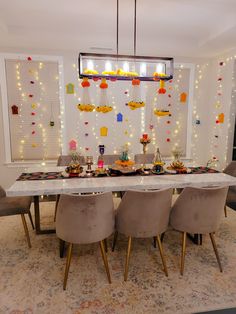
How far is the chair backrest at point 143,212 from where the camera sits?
1999mm

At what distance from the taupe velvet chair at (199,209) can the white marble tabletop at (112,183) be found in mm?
248

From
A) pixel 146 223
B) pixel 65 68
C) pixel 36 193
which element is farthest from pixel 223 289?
pixel 65 68

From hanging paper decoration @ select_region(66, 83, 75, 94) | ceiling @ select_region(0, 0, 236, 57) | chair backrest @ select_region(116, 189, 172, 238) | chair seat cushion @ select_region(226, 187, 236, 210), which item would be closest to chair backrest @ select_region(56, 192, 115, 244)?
chair backrest @ select_region(116, 189, 172, 238)

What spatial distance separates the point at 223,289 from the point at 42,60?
419 cm

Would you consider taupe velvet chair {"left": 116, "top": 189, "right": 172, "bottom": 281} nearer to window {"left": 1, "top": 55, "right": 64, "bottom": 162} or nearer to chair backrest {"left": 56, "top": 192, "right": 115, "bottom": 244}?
chair backrest {"left": 56, "top": 192, "right": 115, "bottom": 244}

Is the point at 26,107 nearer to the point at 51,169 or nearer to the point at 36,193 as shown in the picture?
the point at 51,169

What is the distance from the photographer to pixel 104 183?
7.83ft

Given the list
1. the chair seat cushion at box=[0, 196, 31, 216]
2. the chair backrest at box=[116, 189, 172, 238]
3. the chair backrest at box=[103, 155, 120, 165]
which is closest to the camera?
the chair backrest at box=[116, 189, 172, 238]

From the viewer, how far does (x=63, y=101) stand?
4297mm

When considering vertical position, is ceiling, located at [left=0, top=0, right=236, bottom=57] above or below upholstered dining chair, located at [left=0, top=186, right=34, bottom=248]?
above

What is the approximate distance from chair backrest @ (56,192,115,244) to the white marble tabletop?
0.29 metres

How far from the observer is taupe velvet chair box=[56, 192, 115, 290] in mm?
1896

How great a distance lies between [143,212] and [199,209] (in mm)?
539

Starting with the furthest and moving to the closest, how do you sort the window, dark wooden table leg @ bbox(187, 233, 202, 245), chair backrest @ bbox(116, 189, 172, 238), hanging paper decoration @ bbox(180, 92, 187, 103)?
hanging paper decoration @ bbox(180, 92, 187, 103) < the window < dark wooden table leg @ bbox(187, 233, 202, 245) < chair backrest @ bbox(116, 189, 172, 238)
